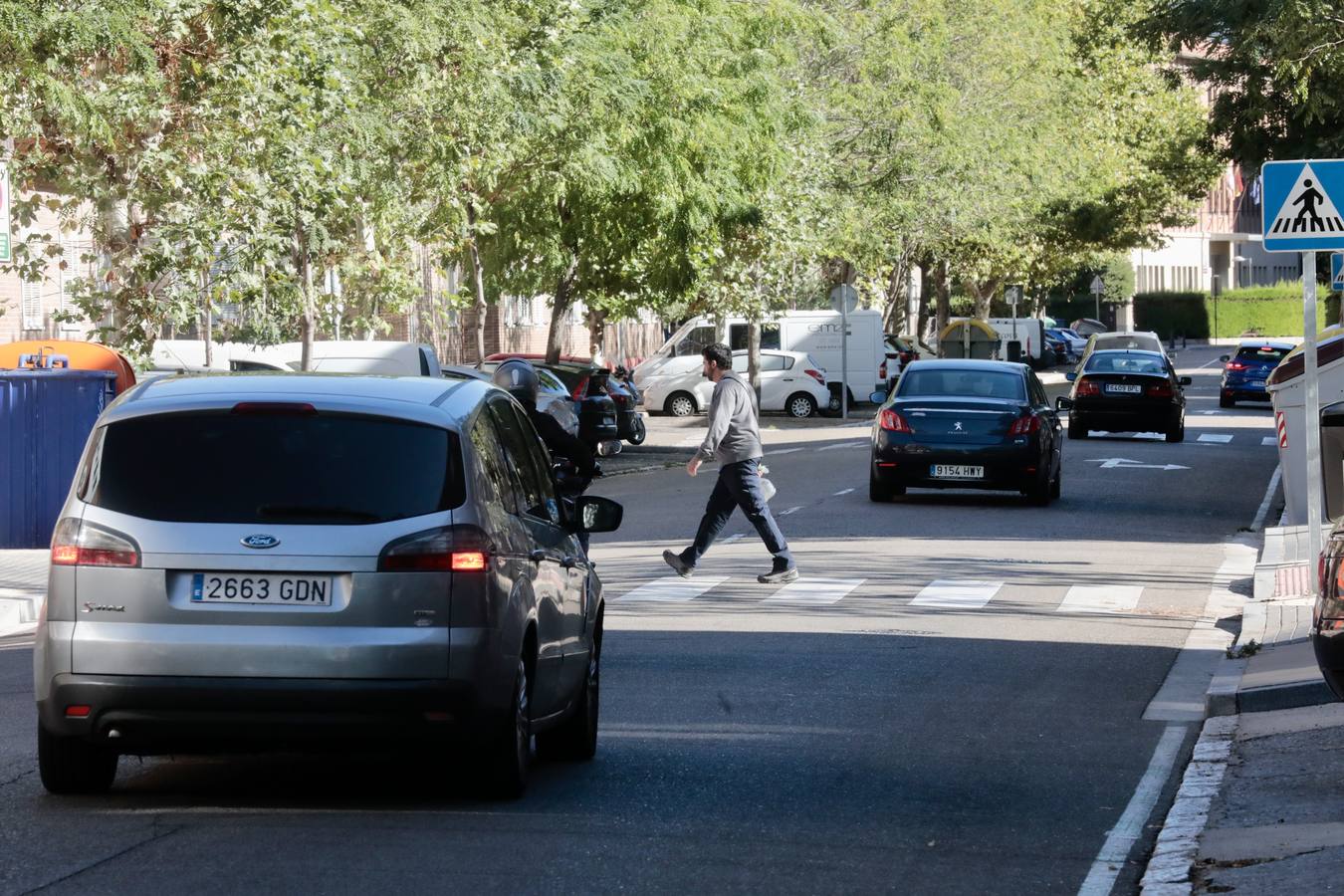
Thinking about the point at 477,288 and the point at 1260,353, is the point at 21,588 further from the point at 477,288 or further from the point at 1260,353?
the point at 1260,353

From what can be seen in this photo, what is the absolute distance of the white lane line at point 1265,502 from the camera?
22.8 metres

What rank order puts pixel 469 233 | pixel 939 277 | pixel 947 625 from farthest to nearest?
pixel 939 277
pixel 469 233
pixel 947 625

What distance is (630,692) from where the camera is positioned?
36.0 ft

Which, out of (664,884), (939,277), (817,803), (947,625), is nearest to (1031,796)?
(817,803)

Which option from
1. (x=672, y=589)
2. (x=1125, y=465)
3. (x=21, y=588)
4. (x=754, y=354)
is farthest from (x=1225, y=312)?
(x=21, y=588)

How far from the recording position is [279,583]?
713 centimetres

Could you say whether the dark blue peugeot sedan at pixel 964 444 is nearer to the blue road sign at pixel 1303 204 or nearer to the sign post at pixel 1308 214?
the sign post at pixel 1308 214

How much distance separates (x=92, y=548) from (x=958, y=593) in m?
9.76

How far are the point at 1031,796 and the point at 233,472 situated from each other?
3.15 metres

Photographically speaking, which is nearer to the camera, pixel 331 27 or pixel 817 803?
pixel 817 803

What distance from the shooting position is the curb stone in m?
6.64

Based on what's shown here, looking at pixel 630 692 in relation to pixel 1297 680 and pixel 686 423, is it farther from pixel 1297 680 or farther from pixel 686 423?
pixel 686 423

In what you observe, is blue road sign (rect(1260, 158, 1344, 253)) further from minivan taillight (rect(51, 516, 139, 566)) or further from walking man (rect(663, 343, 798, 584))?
minivan taillight (rect(51, 516, 139, 566))

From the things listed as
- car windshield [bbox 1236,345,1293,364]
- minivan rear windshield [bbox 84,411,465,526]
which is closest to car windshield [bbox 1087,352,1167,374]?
car windshield [bbox 1236,345,1293,364]
